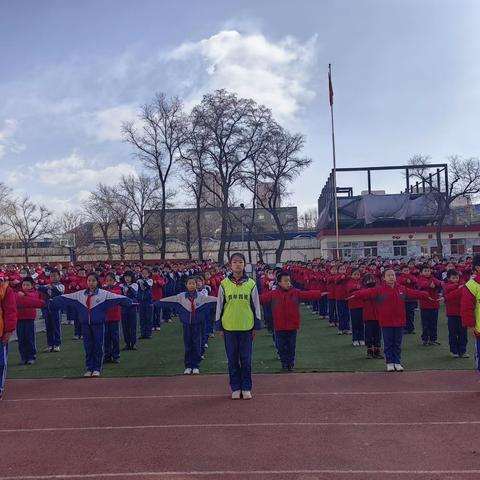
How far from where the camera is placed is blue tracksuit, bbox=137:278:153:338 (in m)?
16.4

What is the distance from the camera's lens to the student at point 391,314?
10086 mm

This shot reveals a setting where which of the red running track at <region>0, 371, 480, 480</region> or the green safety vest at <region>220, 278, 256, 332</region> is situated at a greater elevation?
the green safety vest at <region>220, 278, 256, 332</region>

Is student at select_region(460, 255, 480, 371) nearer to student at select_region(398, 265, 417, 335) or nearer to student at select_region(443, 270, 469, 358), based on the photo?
student at select_region(443, 270, 469, 358)

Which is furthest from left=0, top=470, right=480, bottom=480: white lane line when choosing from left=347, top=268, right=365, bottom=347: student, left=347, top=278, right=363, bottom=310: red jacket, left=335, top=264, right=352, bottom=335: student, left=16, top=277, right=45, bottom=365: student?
left=335, top=264, right=352, bottom=335: student

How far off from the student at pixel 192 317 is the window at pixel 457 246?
129 ft

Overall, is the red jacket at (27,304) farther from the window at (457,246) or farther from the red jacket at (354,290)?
the window at (457,246)

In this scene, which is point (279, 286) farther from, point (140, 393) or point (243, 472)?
point (243, 472)

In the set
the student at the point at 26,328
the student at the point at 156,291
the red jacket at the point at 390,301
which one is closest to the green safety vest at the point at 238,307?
the red jacket at the point at 390,301

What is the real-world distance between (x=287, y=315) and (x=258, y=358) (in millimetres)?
2124

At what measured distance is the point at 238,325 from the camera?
8430 millimetres

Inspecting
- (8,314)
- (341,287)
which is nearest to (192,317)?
(8,314)

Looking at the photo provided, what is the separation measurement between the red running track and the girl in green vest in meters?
0.29

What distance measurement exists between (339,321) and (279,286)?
5.44m

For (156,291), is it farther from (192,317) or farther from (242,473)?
(242,473)
